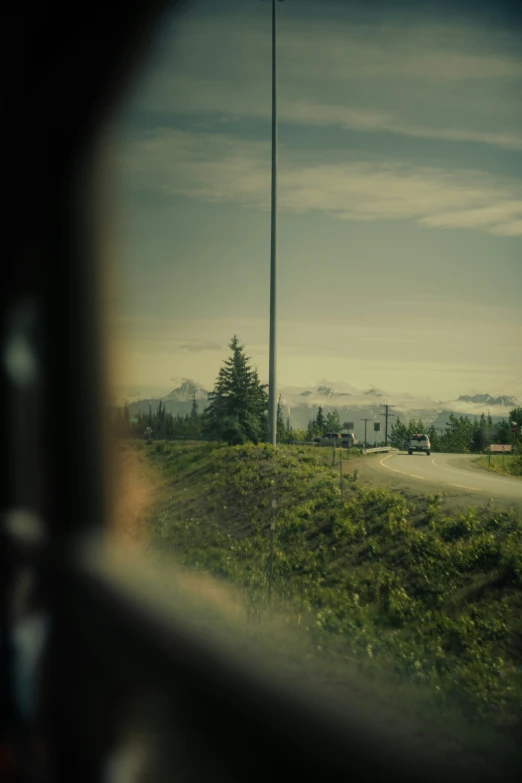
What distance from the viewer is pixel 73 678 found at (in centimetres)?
614

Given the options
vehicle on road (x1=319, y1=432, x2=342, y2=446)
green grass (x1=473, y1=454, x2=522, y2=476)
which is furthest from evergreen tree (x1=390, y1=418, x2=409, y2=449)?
vehicle on road (x1=319, y1=432, x2=342, y2=446)

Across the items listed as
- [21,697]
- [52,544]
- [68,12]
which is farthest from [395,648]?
[68,12]

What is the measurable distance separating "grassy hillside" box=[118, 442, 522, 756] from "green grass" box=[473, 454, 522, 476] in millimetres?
714

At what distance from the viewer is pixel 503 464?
7688 millimetres

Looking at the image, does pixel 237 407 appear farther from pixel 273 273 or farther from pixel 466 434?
pixel 466 434

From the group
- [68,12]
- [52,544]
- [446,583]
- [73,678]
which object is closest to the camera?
[73,678]

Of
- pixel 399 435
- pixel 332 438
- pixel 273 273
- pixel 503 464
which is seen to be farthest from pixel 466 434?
pixel 273 273

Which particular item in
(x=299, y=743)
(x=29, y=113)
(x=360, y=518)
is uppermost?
(x=29, y=113)

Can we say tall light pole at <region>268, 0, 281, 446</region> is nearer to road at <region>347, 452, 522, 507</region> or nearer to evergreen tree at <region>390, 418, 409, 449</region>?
road at <region>347, 452, 522, 507</region>

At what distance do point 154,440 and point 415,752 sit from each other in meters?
8.79

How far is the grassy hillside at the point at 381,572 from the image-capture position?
5785mm

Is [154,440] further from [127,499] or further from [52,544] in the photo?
[52,544]

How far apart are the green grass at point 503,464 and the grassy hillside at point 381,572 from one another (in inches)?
28.1

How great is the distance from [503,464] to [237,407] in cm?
508
